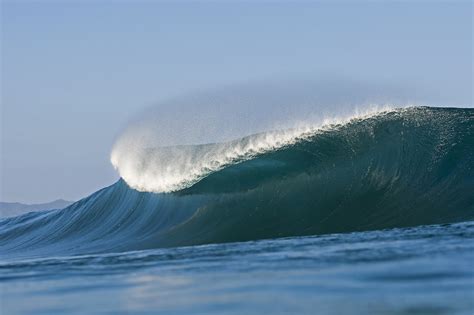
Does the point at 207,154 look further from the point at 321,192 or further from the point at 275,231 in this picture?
the point at 275,231

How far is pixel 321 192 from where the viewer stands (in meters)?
18.1

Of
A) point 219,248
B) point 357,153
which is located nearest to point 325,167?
point 357,153

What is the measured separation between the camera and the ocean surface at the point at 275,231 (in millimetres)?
7502

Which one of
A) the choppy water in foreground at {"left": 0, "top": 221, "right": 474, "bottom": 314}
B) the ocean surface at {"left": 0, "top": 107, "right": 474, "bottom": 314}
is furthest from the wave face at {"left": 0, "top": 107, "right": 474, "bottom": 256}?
the choppy water in foreground at {"left": 0, "top": 221, "right": 474, "bottom": 314}

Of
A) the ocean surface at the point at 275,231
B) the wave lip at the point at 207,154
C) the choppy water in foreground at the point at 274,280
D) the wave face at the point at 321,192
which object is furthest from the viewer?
the wave lip at the point at 207,154

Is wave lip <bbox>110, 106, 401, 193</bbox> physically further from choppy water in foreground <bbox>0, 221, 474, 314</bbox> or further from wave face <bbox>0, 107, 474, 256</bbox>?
choppy water in foreground <bbox>0, 221, 474, 314</bbox>

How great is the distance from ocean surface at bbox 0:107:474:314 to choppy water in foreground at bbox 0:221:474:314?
26 mm

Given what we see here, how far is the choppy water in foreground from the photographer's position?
22.6 ft

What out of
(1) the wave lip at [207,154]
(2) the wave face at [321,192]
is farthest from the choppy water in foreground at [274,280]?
(1) the wave lip at [207,154]

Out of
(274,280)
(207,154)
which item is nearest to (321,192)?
(207,154)

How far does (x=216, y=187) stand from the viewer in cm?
1897

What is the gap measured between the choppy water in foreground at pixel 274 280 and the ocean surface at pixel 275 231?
0.08 ft

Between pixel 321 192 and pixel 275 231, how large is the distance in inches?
93.2

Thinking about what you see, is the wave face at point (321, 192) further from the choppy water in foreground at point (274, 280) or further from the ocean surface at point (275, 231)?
the choppy water in foreground at point (274, 280)
